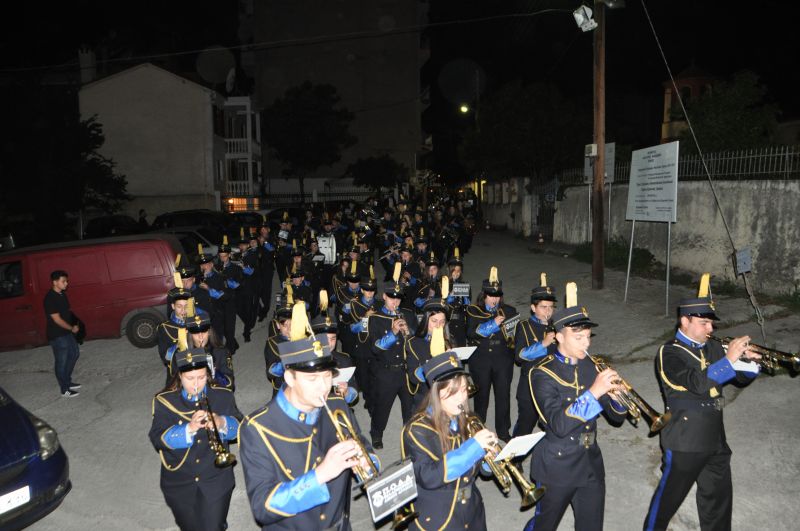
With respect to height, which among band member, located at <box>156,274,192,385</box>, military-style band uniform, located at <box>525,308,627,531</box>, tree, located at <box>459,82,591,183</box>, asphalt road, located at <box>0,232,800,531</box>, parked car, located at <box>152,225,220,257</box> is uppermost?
tree, located at <box>459,82,591,183</box>

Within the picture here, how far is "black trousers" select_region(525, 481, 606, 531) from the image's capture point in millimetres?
4355

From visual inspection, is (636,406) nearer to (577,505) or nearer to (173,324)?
(577,505)

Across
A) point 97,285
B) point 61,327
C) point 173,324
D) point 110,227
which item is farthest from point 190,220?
point 173,324

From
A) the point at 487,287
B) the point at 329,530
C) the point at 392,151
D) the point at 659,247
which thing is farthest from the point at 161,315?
the point at 392,151

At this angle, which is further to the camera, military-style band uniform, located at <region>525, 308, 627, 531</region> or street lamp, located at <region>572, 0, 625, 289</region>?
street lamp, located at <region>572, 0, 625, 289</region>

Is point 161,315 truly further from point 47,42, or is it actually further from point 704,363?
point 47,42

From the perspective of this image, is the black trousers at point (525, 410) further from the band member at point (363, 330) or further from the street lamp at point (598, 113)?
the street lamp at point (598, 113)

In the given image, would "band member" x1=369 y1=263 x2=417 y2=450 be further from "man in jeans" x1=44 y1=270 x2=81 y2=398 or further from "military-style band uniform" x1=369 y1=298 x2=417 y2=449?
"man in jeans" x1=44 y1=270 x2=81 y2=398

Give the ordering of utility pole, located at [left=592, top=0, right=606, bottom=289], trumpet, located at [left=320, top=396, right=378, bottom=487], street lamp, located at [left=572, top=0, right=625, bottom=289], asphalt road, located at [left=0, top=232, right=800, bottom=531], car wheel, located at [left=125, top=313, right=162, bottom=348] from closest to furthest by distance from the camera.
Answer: trumpet, located at [left=320, top=396, right=378, bottom=487]
asphalt road, located at [left=0, top=232, right=800, bottom=531]
car wheel, located at [left=125, top=313, right=162, bottom=348]
street lamp, located at [left=572, top=0, right=625, bottom=289]
utility pole, located at [left=592, top=0, right=606, bottom=289]

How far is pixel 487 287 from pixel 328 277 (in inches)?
350

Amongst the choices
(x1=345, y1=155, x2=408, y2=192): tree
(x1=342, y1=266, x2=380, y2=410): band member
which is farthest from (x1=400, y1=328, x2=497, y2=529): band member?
(x1=345, y1=155, x2=408, y2=192): tree

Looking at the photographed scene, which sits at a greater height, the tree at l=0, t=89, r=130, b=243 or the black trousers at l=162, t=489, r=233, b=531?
the tree at l=0, t=89, r=130, b=243

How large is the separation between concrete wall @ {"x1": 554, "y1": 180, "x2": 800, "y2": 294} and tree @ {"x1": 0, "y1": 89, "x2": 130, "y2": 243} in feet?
62.8

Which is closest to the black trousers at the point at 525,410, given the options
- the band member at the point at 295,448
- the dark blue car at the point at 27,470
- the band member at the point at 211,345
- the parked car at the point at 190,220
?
the band member at the point at 211,345
